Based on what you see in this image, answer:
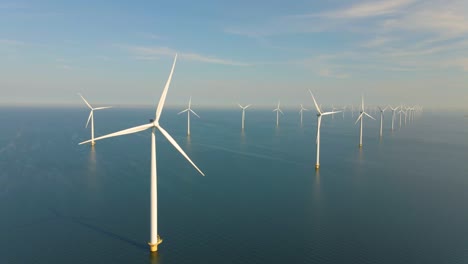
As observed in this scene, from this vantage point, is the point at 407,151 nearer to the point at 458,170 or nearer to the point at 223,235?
the point at 458,170

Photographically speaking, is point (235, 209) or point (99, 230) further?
point (235, 209)

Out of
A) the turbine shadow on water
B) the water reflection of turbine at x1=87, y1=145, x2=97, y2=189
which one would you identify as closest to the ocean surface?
the turbine shadow on water

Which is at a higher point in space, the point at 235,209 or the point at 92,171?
the point at 92,171

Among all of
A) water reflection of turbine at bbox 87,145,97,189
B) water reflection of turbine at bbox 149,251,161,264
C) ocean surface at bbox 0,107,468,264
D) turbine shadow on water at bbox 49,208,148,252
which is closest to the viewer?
water reflection of turbine at bbox 149,251,161,264

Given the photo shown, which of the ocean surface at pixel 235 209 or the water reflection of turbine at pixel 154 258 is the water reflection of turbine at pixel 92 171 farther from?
the water reflection of turbine at pixel 154 258

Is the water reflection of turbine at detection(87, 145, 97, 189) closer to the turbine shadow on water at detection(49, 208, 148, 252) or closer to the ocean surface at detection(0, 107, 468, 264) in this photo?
the ocean surface at detection(0, 107, 468, 264)

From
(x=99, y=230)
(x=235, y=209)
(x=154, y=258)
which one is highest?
(x=235, y=209)

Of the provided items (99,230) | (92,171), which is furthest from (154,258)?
(92,171)

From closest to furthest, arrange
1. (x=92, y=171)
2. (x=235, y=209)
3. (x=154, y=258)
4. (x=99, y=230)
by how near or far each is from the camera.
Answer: (x=154, y=258), (x=99, y=230), (x=235, y=209), (x=92, y=171)

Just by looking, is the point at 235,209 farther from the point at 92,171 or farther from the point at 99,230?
the point at 92,171
